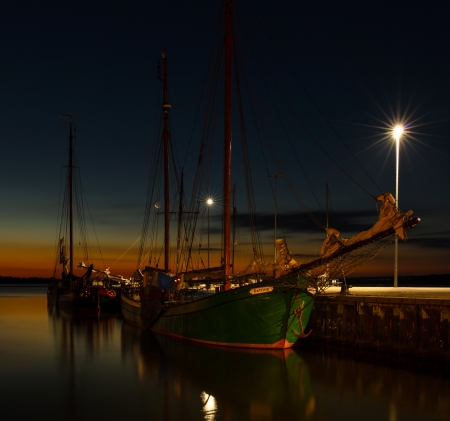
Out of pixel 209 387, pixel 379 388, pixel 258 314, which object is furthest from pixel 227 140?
pixel 379 388

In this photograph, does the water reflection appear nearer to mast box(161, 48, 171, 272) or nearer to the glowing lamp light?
the glowing lamp light

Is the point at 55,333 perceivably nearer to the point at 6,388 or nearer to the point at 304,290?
the point at 6,388

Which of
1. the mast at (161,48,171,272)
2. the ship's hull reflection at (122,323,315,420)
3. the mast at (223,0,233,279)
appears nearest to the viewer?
the ship's hull reflection at (122,323,315,420)

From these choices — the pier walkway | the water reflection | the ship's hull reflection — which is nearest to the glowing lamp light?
the pier walkway

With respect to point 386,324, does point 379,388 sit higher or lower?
lower

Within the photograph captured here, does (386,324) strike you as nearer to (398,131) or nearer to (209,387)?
(209,387)

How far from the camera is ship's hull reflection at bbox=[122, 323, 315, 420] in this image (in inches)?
692

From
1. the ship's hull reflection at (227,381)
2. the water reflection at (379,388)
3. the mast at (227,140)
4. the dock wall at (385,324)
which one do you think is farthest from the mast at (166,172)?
the water reflection at (379,388)

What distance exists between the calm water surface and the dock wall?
1752 millimetres

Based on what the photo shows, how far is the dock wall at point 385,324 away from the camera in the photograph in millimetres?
22672

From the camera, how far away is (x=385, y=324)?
992 inches

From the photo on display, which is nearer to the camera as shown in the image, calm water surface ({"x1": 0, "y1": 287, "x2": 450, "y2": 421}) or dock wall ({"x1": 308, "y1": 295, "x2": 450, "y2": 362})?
calm water surface ({"x1": 0, "y1": 287, "x2": 450, "y2": 421})

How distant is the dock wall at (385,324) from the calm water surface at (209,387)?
1752mm

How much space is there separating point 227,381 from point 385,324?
27.1 feet
